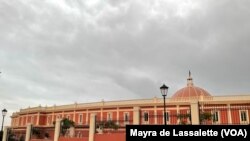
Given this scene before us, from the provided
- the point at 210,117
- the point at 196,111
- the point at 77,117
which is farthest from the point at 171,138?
the point at 77,117

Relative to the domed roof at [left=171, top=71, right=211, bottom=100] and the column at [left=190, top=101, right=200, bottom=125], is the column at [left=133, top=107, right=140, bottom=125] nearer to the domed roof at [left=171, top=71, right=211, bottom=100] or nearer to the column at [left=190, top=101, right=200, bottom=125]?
the column at [left=190, top=101, right=200, bottom=125]

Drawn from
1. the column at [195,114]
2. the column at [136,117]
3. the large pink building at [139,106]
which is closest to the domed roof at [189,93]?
the large pink building at [139,106]

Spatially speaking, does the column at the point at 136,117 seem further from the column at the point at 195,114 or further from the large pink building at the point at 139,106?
the large pink building at the point at 139,106

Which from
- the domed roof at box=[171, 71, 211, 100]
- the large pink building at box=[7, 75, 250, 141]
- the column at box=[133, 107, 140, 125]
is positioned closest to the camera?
the column at box=[133, 107, 140, 125]

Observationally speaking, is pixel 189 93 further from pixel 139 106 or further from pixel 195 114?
pixel 195 114

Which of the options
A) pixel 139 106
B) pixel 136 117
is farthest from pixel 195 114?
pixel 139 106

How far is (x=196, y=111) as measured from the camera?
739 inches

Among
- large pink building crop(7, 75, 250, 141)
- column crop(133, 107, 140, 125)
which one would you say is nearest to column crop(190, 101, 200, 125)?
column crop(133, 107, 140, 125)

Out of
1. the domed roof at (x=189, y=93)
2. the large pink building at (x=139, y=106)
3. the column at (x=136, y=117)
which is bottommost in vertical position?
the column at (x=136, y=117)

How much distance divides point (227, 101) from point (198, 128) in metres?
36.7

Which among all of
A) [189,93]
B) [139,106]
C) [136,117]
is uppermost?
[189,93]

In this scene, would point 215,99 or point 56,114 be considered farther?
point 56,114

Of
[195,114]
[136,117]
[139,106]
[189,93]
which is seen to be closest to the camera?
[195,114]

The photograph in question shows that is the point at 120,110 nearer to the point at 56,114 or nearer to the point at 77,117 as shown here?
the point at 77,117
